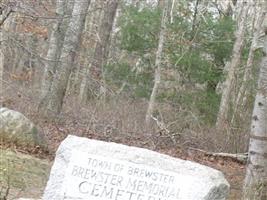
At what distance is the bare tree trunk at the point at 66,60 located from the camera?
1505cm

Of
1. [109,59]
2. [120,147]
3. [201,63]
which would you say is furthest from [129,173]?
[109,59]

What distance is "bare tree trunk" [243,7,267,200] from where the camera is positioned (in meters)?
8.45

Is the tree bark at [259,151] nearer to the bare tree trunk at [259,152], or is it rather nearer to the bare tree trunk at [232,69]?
the bare tree trunk at [259,152]

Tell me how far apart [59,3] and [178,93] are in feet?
16.3

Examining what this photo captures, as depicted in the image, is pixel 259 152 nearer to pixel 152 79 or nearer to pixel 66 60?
pixel 66 60

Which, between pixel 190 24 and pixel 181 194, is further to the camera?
pixel 190 24

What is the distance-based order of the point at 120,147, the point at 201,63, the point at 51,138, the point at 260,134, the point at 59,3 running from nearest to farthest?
the point at 120,147 → the point at 260,134 → the point at 51,138 → the point at 59,3 → the point at 201,63

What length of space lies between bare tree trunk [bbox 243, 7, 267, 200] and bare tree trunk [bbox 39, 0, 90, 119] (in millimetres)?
6827

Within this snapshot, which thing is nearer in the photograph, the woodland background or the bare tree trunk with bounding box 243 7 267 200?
the bare tree trunk with bounding box 243 7 267 200

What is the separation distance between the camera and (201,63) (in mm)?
18156

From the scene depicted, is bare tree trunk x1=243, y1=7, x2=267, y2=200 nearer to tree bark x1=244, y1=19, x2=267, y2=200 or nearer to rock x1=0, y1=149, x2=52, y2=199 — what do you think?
tree bark x1=244, y1=19, x2=267, y2=200

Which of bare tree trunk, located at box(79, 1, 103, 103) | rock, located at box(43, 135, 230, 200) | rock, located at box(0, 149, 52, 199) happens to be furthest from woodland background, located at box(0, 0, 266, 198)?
rock, located at box(43, 135, 230, 200)

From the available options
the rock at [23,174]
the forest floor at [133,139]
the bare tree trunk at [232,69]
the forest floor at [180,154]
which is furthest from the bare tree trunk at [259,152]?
the bare tree trunk at [232,69]

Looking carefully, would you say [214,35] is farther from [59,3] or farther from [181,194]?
[181,194]
